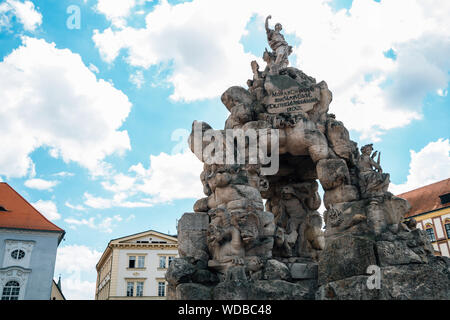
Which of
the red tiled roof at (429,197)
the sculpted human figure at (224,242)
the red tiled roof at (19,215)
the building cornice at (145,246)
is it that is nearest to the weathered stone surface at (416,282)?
the sculpted human figure at (224,242)

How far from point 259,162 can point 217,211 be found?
139cm

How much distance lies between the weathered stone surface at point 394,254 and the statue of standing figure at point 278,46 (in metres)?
5.55

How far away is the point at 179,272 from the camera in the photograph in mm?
6547

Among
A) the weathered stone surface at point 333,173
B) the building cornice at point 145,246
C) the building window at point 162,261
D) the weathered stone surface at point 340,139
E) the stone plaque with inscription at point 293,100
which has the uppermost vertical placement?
the building cornice at point 145,246

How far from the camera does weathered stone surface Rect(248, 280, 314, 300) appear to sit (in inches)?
231

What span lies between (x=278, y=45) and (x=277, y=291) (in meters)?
7.08

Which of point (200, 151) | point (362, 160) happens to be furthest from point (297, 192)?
point (200, 151)

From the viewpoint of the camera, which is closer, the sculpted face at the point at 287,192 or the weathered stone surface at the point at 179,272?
the weathered stone surface at the point at 179,272

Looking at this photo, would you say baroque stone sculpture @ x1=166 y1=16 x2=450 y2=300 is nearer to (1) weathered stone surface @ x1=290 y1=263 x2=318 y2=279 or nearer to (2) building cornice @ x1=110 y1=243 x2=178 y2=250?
(1) weathered stone surface @ x1=290 y1=263 x2=318 y2=279

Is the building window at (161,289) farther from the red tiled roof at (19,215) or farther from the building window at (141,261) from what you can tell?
the red tiled roof at (19,215)

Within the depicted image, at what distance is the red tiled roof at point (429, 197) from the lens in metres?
36.0

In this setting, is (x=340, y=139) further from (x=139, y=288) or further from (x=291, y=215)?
(x=139, y=288)

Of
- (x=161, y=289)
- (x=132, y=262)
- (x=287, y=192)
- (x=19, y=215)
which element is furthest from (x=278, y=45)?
(x=132, y=262)
